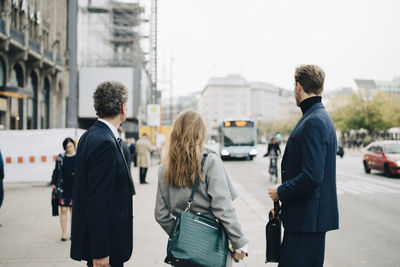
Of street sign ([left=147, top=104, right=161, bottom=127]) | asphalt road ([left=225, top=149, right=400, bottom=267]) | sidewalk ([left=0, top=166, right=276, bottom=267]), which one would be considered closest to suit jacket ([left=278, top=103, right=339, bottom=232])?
sidewalk ([left=0, top=166, right=276, bottom=267])

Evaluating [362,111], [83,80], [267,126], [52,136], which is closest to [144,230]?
[52,136]

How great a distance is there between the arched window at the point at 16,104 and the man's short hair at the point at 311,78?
2182 centimetres

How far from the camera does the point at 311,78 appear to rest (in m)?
2.54

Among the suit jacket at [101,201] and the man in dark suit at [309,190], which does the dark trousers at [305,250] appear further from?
the suit jacket at [101,201]

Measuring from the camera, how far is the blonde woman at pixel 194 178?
246 cm

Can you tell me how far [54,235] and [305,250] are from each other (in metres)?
4.84

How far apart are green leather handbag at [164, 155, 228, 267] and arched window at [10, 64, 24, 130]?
21.7 meters

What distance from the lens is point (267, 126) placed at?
378ft

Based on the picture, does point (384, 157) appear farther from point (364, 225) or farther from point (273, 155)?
point (364, 225)

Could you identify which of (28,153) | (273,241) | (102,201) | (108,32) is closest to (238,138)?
(28,153)

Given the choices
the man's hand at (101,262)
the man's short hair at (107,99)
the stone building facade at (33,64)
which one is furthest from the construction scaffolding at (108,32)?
the man's hand at (101,262)

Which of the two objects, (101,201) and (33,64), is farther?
(33,64)

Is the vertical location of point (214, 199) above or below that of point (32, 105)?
below

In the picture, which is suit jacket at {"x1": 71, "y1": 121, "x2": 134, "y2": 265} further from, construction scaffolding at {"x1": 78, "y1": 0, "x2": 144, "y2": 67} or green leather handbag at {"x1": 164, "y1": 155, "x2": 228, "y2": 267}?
construction scaffolding at {"x1": 78, "y1": 0, "x2": 144, "y2": 67}
